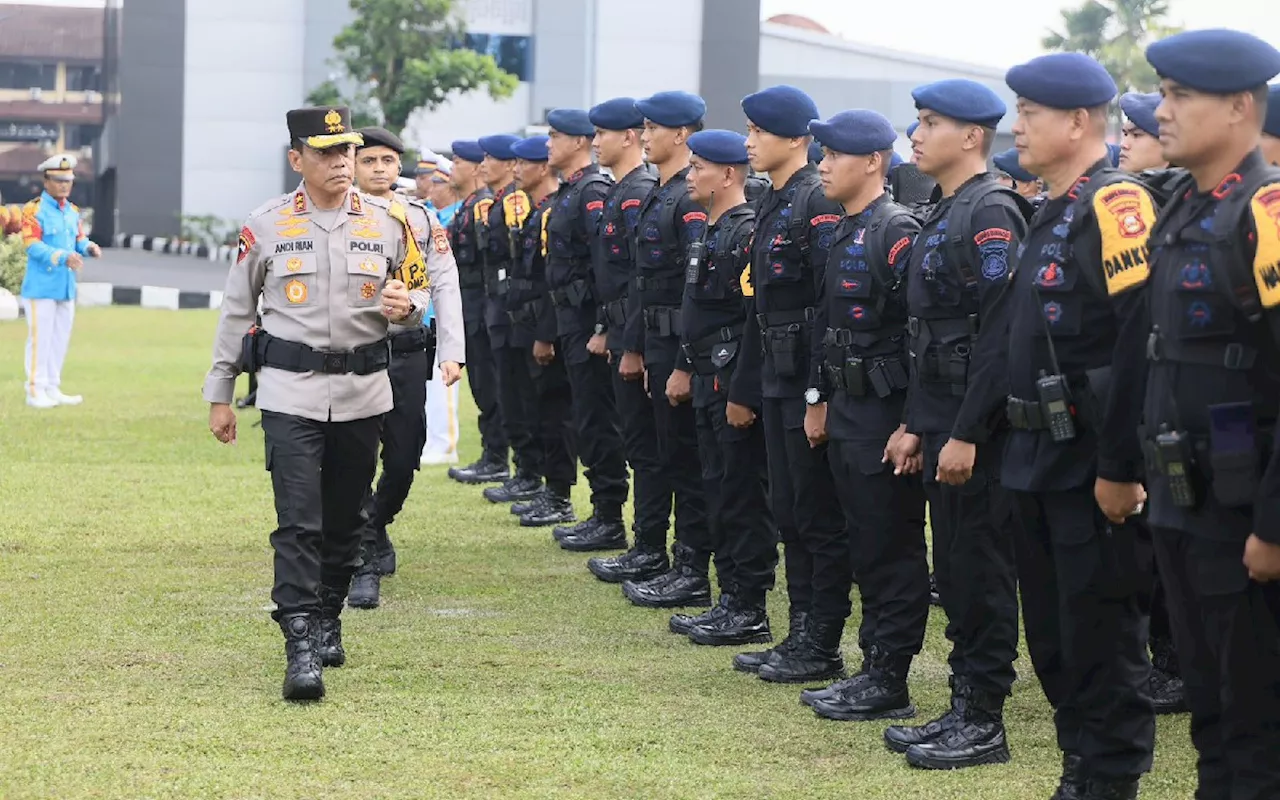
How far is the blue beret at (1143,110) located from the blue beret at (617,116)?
2747 mm

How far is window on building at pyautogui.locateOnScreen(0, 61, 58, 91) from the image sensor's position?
7538cm

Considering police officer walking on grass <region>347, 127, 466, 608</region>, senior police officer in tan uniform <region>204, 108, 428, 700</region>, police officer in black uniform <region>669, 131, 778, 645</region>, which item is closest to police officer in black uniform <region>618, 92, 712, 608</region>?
police officer in black uniform <region>669, 131, 778, 645</region>

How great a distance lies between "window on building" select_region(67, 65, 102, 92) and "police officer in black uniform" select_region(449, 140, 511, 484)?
67.6 meters

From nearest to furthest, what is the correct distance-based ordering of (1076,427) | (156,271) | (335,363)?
(1076,427) < (335,363) < (156,271)

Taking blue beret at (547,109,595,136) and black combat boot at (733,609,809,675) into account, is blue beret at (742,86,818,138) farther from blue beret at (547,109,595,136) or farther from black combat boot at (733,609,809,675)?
blue beret at (547,109,595,136)

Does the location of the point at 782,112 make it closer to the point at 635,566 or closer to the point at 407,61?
the point at 635,566

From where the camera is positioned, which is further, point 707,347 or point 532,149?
point 532,149

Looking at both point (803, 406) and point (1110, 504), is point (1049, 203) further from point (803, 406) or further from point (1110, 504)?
point (803, 406)

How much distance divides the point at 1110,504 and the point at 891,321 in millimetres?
1824

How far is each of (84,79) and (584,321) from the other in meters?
71.1

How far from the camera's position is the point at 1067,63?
5043mm

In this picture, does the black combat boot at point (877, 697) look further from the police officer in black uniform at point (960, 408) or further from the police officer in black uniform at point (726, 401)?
the police officer in black uniform at point (726, 401)

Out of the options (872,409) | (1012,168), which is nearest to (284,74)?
(1012,168)

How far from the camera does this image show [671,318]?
8414 mm
